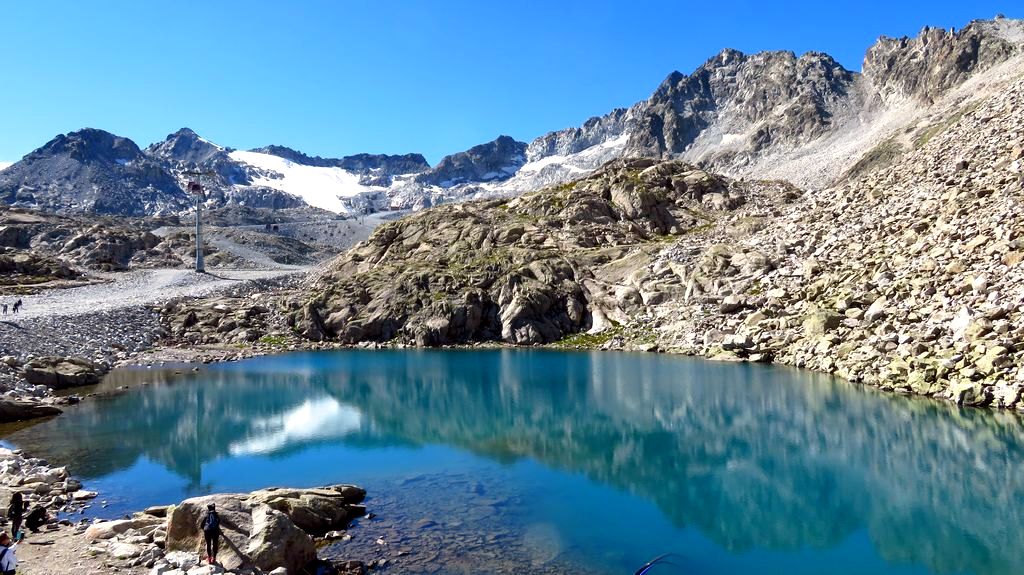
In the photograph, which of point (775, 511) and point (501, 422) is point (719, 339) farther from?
point (775, 511)

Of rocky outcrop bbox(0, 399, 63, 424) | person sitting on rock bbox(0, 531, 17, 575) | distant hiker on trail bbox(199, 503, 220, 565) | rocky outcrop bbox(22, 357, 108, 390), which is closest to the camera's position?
person sitting on rock bbox(0, 531, 17, 575)

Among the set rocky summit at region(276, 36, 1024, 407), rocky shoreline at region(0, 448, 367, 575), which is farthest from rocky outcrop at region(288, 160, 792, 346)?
rocky shoreline at region(0, 448, 367, 575)

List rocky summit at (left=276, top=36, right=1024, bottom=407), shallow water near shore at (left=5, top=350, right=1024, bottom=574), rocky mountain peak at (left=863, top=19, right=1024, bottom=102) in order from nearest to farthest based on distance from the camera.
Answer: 1. shallow water near shore at (left=5, top=350, right=1024, bottom=574)
2. rocky summit at (left=276, top=36, right=1024, bottom=407)
3. rocky mountain peak at (left=863, top=19, right=1024, bottom=102)

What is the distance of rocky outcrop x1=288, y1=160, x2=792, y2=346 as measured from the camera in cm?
7562

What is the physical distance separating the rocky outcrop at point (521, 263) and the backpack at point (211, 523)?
56.8 meters

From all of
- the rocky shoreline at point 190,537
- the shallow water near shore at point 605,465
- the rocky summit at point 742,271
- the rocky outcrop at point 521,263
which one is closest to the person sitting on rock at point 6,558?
the rocky shoreline at point 190,537

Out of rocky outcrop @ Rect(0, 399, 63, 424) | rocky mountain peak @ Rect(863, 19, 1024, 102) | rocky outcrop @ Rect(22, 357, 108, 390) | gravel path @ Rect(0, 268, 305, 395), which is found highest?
rocky mountain peak @ Rect(863, 19, 1024, 102)

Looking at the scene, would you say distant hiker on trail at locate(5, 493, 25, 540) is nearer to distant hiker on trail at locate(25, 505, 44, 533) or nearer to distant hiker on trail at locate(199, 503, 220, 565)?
distant hiker on trail at locate(25, 505, 44, 533)

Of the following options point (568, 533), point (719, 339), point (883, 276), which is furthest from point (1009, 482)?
point (719, 339)

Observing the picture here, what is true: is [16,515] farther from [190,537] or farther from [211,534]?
[211,534]

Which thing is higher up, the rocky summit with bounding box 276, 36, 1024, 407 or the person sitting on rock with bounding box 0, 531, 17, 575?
the rocky summit with bounding box 276, 36, 1024, 407

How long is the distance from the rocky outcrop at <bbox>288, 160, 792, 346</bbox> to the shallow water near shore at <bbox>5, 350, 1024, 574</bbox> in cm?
2454

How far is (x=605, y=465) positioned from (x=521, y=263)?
55.2 m

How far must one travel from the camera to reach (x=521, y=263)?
272 feet
